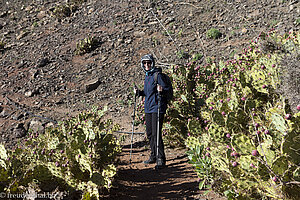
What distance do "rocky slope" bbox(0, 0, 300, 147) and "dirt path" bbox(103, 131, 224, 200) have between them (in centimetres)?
288

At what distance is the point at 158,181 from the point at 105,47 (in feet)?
33.2

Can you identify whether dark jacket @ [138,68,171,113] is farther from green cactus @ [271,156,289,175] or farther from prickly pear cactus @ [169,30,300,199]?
green cactus @ [271,156,289,175]

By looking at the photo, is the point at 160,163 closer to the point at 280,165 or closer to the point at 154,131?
the point at 154,131

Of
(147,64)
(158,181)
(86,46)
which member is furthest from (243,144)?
(86,46)

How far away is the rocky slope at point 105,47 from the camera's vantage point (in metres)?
9.75

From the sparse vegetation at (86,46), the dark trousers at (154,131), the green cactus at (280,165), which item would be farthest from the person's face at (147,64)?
the sparse vegetation at (86,46)

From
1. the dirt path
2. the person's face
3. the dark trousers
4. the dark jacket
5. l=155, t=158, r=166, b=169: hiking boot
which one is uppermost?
the person's face

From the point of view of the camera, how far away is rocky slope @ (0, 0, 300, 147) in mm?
9750

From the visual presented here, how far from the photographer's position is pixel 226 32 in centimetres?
1120

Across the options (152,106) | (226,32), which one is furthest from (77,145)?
(226,32)

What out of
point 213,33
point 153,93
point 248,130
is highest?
point 213,33

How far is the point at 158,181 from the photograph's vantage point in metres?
4.10

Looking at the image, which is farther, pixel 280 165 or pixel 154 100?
pixel 154 100

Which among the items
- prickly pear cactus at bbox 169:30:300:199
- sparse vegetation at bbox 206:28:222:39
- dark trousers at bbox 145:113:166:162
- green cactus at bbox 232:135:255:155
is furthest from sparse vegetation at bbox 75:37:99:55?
green cactus at bbox 232:135:255:155
